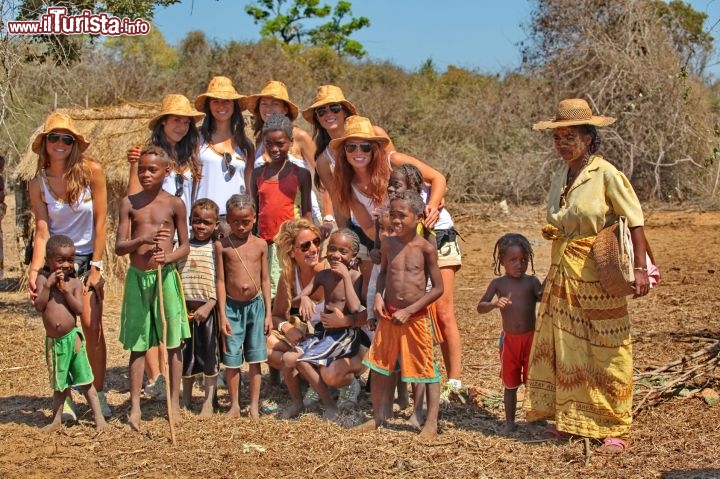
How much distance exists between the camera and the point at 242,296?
217 inches

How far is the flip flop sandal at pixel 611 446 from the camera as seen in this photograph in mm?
4652

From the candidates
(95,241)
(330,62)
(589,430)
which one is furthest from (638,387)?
(330,62)

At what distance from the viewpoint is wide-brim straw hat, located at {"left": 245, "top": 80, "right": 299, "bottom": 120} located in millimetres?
6332

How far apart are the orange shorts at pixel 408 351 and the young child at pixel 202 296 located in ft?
3.50

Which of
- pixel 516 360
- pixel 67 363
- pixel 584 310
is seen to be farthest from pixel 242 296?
pixel 584 310

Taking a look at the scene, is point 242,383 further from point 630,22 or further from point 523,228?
point 630,22

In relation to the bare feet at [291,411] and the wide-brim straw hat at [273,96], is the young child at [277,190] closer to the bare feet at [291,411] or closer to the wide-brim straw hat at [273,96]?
the wide-brim straw hat at [273,96]

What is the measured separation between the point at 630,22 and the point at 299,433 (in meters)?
11.9

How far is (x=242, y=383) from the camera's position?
6492 mm

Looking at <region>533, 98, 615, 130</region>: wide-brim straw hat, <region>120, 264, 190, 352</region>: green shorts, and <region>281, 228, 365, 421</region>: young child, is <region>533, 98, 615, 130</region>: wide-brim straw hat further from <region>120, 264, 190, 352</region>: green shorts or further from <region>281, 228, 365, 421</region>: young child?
<region>120, 264, 190, 352</region>: green shorts

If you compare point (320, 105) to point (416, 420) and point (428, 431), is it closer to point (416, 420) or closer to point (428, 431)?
point (416, 420)

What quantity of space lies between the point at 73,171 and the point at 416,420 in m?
2.48

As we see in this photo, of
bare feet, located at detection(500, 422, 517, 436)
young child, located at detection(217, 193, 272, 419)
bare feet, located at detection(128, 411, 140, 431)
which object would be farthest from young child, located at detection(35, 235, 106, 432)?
bare feet, located at detection(500, 422, 517, 436)

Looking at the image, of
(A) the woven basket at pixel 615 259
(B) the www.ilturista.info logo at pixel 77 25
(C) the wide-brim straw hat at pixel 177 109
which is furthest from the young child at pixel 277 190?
(B) the www.ilturista.info logo at pixel 77 25
